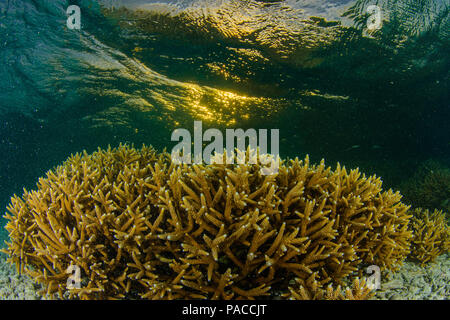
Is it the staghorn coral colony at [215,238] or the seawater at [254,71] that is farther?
the seawater at [254,71]

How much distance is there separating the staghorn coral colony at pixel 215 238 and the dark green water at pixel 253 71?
6272 millimetres

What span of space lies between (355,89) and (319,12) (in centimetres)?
460

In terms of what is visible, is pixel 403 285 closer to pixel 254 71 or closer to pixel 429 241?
pixel 429 241

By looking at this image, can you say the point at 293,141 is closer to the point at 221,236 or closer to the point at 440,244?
the point at 440,244

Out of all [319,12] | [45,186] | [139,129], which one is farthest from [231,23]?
[139,129]

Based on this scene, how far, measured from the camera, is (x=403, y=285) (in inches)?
137

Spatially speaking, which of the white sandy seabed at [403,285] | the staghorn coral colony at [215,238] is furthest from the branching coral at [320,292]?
the white sandy seabed at [403,285]

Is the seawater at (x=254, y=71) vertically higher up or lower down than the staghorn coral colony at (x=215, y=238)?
higher up

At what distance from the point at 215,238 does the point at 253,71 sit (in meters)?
8.79

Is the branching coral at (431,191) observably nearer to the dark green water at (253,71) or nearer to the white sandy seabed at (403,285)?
the dark green water at (253,71)

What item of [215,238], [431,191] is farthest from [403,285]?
[431,191]

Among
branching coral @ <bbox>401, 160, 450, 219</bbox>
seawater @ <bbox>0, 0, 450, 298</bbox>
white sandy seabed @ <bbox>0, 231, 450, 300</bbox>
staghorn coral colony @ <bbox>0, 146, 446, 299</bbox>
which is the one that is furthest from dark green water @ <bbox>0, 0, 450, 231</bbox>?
white sandy seabed @ <bbox>0, 231, 450, 300</bbox>

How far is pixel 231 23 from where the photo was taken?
7.84 meters

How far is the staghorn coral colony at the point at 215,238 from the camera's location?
286cm
